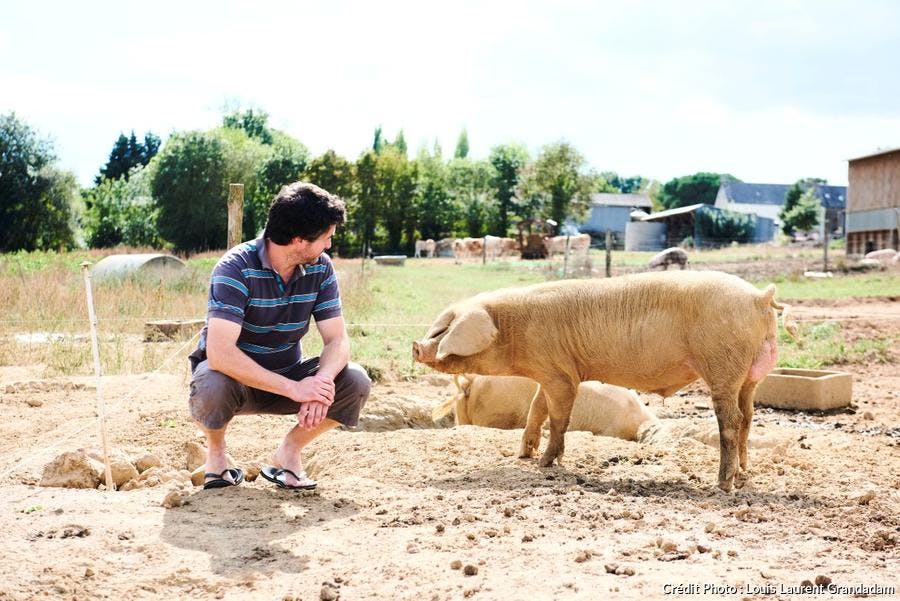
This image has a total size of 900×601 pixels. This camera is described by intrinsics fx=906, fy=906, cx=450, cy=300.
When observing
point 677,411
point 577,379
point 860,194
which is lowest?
point 677,411

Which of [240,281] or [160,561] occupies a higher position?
[240,281]

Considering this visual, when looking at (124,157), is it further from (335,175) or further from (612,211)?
(612,211)

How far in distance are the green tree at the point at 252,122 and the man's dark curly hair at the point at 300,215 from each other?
7119cm

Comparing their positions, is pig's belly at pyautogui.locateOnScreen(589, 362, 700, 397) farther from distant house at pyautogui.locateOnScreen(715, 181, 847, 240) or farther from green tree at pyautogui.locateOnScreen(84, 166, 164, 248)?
distant house at pyautogui.locateOnScreen(715, 181, 847, 240)

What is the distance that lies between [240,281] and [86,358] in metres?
6.32

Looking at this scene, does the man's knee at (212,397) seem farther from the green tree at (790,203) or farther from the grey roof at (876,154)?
the green tree at (790,203)

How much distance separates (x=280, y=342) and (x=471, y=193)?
5965 cm

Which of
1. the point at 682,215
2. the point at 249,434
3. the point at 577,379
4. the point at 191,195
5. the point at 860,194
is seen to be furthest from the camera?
the point at 682,215

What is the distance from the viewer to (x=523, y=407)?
7.43 meters

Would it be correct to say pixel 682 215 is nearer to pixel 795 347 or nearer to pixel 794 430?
pixel 795 347

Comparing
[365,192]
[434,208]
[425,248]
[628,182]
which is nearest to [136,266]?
[365,192]

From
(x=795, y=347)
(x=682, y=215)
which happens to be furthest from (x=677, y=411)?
(x=682, y=215)

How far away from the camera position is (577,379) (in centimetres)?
593

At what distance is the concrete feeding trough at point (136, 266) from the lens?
17609 mm
